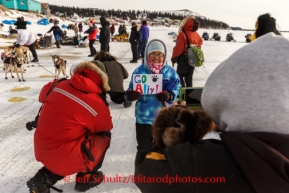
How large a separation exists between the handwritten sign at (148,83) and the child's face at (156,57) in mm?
187

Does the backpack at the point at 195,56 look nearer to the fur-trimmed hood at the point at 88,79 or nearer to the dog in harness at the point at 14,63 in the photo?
the fur-trimmed hood at the point at 88,79

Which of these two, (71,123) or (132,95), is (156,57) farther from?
(71,123)

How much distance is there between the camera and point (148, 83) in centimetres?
266

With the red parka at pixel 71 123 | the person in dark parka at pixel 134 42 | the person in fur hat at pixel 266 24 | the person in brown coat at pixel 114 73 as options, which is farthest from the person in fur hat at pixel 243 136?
the person in dark parka at pixel 134 42

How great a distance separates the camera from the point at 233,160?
32.6 inches

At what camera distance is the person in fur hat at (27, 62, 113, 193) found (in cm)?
201

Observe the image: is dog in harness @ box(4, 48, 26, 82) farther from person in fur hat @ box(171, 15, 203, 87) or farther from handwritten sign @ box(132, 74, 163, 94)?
handwritten sign @ box(132, 74, 163, 94)

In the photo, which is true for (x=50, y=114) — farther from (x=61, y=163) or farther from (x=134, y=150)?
(x=134, y=150)

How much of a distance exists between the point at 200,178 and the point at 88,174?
6.24 feet

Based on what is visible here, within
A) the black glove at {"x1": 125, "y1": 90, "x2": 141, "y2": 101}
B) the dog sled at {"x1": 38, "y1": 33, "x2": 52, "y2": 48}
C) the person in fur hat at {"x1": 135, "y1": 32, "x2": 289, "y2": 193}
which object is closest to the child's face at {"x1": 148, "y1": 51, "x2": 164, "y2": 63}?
the black glove at {"x1": 125, "y1": 90, "x2": 141, "y2": 101}

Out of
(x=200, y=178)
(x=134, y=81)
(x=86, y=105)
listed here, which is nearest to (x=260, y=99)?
(x=200, y=178)

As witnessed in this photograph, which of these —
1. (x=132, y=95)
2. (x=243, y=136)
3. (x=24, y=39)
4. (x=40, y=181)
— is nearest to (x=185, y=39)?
(x=132, y=95)

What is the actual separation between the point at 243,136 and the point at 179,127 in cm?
29

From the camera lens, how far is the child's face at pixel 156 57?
269 centimetres
